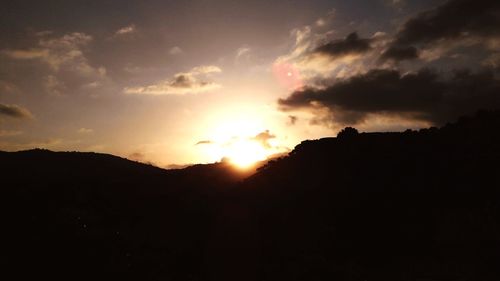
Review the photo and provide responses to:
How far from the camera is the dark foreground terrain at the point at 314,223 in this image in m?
27.2

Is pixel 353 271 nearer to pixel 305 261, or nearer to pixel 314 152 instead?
pixel 305 261

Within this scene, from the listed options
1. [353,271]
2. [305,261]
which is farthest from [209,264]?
[353,271]

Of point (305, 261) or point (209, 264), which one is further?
point (209, 264)

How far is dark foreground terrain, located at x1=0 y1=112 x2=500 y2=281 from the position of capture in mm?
27172

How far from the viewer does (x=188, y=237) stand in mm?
41125

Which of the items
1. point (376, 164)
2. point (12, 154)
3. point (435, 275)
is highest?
point (12, 154)

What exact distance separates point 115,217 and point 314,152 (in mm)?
23633

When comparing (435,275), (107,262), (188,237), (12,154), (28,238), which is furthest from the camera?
(12,154)

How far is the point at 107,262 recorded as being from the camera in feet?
80.9

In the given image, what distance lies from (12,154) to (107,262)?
115 meters

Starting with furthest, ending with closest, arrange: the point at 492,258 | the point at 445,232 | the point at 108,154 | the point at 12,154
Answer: the point at 108,154 → the point at 12,154 → the point at 445,232 → the point at 492,258

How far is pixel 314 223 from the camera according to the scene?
39094 millimetres

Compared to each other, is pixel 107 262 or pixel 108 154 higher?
pixel 108 154

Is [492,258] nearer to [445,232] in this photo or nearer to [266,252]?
[445,232]
